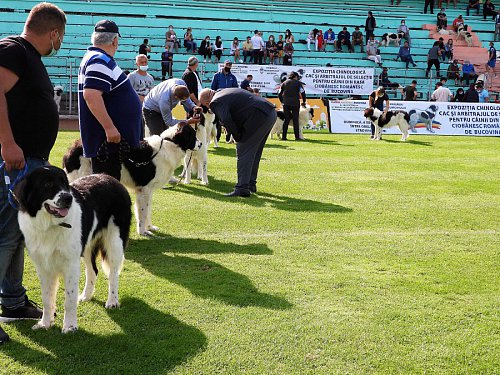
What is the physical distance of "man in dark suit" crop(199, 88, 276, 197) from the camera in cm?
925

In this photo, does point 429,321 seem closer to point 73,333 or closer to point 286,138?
point 73,333

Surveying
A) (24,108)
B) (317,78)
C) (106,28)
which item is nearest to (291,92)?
(317,78)

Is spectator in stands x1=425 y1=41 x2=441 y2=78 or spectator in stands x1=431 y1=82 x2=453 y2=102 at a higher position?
spectator in stands x1=425 y1=41 x2=441 y2=78

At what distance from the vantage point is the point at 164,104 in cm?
934

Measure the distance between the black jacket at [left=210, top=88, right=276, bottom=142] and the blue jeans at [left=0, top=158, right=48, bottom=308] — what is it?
5.04 meters

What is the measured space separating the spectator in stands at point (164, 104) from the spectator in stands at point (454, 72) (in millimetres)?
23328

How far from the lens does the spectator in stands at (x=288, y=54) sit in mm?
29250

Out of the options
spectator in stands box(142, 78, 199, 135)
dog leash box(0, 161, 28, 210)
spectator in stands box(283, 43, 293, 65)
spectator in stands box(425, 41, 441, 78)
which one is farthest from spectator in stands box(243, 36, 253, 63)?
dog leash box(0, 161, 28, 210)

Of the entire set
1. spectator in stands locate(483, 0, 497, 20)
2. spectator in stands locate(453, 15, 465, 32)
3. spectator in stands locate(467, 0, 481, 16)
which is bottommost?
spectator in stands locate(453, 15, 465, 32)

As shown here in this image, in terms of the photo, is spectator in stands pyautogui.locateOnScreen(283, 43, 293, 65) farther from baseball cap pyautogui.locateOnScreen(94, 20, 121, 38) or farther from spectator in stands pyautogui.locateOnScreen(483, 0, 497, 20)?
baseball cap pyautogui.locateOnScreen(94, 20, 121, 38)

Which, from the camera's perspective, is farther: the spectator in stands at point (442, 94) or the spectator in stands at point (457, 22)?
the spectator in stands at point (457, 22)

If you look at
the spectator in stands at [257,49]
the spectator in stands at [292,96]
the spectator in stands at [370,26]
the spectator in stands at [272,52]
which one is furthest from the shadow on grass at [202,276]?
the spectator in stands at [370,26]

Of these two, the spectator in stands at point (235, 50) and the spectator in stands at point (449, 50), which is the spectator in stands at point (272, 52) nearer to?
the spectator in stands at point (235, 50)

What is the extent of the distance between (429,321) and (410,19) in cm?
3582
